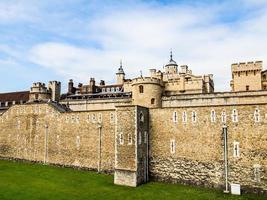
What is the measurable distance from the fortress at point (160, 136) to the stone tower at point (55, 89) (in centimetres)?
1960

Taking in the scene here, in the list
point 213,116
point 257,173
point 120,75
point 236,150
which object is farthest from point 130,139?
point 120,75

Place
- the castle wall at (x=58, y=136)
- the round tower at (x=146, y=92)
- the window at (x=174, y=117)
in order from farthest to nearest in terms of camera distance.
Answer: the round tower at (x=146, y=92), the castle wall at (x=58, y=136), the window at (x=174, y=117)

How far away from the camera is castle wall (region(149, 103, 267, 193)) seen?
3334 centimetres

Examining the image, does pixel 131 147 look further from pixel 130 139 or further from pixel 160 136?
pixel 160 136

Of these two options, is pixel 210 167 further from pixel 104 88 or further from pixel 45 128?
pixel 104 88

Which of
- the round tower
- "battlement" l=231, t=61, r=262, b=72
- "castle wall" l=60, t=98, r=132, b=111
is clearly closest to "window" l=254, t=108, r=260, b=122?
the round tower

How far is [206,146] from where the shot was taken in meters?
36.0

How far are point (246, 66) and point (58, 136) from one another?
105 ft

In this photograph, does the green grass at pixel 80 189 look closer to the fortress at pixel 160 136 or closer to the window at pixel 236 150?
the fortress at pixel 160 136

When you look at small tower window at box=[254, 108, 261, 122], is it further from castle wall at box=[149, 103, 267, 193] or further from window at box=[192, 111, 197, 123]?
window at box=[192, 111, 197, 123]

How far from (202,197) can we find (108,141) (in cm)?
1481

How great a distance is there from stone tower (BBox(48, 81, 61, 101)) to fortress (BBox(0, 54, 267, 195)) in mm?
19600

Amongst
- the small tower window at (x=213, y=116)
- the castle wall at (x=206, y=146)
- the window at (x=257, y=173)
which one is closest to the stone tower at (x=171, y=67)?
the castle wall at (x=206, y=146)

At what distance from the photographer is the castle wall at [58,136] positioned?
42938mm
